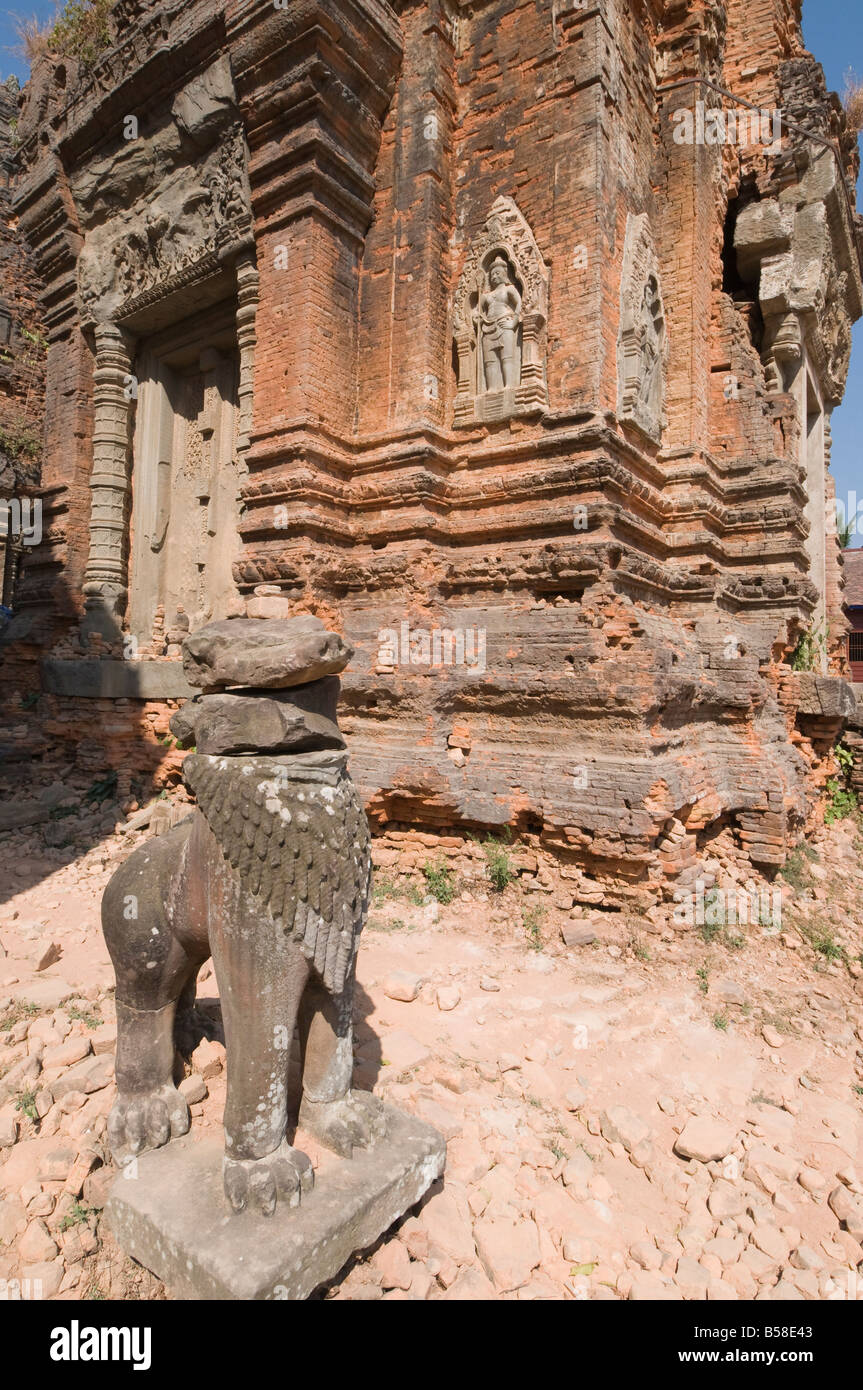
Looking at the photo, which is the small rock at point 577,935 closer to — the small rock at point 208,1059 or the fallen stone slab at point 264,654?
the small rock at point 208,1059

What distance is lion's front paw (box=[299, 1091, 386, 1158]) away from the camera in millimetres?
2596

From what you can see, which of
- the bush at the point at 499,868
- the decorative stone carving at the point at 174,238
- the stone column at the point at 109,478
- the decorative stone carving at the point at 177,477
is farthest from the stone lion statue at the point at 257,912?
A: the stone column at the point at 109,478

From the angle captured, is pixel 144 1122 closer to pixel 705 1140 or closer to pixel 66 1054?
pixel 66 1054

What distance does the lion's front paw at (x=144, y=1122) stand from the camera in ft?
8.59

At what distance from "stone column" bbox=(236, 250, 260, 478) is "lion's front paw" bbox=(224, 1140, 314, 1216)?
674 centimetres

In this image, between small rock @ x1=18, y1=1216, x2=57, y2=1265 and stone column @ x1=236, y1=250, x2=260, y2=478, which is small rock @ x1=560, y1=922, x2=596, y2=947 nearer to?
small rock @ x1=18, y1=1216, x2=57, y2=1265

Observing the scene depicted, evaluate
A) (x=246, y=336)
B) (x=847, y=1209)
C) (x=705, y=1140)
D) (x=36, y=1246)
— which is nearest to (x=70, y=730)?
(x=246, y=336)

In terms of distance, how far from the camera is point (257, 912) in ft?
7.78

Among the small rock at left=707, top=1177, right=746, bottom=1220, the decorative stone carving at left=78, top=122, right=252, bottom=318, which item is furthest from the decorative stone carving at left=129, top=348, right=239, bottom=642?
the small rock at left=707, top=1177, right=746, bottom=1220

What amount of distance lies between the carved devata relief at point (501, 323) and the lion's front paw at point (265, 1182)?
19.6 feet

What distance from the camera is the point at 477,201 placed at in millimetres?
7227

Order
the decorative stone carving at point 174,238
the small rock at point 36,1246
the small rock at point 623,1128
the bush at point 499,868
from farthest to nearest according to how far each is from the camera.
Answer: the decorative stone carving at point 174,238 < the bush at point 499,868 < the small rock at point 623,1128 < the small rock at point 36,1246

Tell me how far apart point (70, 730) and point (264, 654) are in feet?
25.2
